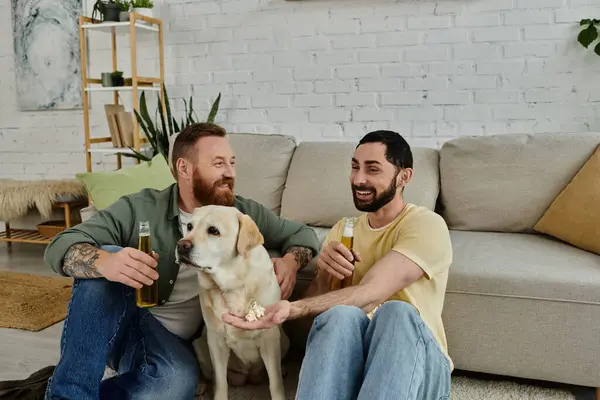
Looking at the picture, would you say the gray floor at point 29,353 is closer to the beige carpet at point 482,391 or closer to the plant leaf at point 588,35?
the beige carpet at point 482,391

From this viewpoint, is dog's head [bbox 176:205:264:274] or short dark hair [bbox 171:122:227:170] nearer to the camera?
dog's head [bbox 176:205:264:274]

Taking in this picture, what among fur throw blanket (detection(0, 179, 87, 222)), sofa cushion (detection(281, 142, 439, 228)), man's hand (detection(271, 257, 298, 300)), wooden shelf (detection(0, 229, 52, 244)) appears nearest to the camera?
man's hand (detection(271, 257, 298, 300))

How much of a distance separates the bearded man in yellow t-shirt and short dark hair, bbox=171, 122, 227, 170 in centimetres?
52

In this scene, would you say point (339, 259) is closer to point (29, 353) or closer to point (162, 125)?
point (29, 353)

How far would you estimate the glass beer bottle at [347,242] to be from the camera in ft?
5.36

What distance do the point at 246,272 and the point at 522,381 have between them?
1.16 meters

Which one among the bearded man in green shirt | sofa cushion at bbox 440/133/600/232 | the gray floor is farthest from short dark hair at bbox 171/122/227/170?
sofa cushion at bbox 440/133/600/232

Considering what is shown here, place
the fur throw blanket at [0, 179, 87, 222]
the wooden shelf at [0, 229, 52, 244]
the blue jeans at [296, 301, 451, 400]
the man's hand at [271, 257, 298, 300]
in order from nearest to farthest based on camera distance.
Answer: the blue jeans at [296, 301, 451, 400] → the man's hand at [271, 257, 298, 300] → the fur throw blanket at [0, 179, 87, 222] → the wooden shelf at [0, 229, 52, 244]

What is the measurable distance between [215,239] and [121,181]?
1.05m

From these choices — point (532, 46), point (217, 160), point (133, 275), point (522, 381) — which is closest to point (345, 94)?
point (532, 46)

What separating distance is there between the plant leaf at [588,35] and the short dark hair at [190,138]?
6.56ft

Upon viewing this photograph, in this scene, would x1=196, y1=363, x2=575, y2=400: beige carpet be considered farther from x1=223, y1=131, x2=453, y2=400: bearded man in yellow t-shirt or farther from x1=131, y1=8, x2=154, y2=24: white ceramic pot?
x1=131, y1=8, x2=154, y2=24: white ceramic pot

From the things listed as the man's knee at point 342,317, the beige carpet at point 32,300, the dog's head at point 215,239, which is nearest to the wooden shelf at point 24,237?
the beige carpet at point 32,300

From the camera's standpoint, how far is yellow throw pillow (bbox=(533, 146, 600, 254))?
7.43 feet
